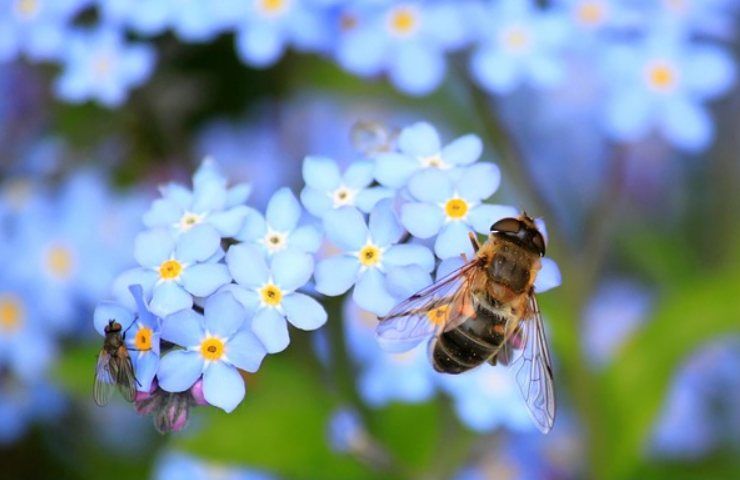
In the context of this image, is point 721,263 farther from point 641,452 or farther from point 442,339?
point 442,339

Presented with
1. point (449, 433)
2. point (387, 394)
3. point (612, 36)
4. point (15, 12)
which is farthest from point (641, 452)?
point (15, 12)

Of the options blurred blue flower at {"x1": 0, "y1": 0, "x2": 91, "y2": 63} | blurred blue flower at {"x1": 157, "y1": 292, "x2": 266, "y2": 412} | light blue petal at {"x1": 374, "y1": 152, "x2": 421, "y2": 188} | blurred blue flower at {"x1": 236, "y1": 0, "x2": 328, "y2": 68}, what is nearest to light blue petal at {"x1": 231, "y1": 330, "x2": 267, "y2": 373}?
blurred blue flower at {"x1": 157, "y1": 292, "x2": 266, "y2": 412}

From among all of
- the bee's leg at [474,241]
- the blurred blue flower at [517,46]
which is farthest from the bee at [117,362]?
the blurred blue flower at [517,46]

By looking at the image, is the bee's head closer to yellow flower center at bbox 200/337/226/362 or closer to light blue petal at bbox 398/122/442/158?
light blue petal at bbox 398/122/442/158

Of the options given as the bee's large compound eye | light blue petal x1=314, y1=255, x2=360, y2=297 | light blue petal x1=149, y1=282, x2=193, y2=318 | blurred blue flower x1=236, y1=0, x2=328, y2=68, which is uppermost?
blurred blue flower x1=236, y1=0, x2=328, y2=68

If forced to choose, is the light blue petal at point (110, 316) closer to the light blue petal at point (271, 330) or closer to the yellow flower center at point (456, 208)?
the light blue petal at point (271, 330)

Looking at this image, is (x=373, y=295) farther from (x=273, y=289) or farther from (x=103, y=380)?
(x=103, y=380)

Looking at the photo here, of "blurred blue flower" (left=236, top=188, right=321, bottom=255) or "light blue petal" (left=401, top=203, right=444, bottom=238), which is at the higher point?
"light blue petal" (left=401, top=203, right=444, bottom=238)

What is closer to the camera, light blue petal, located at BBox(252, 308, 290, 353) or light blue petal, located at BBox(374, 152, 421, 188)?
light blue petal, located at BBox(252, 308, 290, 353)
